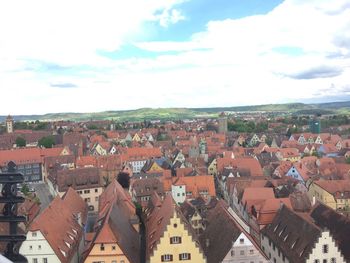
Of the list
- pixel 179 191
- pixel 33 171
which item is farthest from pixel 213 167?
pixel 33 171

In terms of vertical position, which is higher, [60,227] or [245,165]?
[60,227]

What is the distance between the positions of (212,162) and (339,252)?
69.8 metres

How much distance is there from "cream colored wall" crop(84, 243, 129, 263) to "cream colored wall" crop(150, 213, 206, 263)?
12.1ft

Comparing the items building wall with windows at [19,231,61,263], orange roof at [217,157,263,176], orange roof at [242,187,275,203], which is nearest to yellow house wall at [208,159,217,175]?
orange roof at [217,157,263,176]

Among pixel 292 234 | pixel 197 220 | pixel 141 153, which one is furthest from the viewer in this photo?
pixel 141 153

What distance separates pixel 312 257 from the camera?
38469 mm

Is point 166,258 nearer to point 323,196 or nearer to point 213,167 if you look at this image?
point 323,196

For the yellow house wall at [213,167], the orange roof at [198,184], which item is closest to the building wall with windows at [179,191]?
the orange roof at [198,184]

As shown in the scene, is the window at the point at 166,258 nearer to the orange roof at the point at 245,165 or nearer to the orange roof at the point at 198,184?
the orange roof at the point at 198,184

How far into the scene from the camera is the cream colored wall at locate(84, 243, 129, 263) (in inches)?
1495

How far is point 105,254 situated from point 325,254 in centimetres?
2191

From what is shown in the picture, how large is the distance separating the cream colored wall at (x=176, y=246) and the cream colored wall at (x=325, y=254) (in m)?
11.2

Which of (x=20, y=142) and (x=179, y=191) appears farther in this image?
(x=20, y=142)

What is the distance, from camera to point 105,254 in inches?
1495
